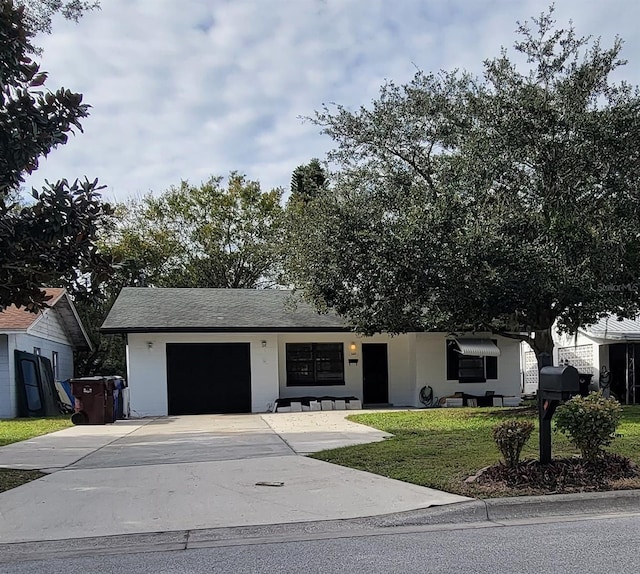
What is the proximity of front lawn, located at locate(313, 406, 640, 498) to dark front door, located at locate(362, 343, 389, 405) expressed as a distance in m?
5.84

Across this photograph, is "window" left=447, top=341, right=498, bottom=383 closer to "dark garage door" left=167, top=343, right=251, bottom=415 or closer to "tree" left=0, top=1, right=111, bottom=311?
"dark garage door" left=167, top=343, right=251, bottom=415

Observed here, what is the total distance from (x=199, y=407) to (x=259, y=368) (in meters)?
2.00

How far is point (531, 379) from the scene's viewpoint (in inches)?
980

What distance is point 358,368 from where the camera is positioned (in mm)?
19750

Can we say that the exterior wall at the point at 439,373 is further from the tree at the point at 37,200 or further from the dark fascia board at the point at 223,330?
the tree at the point at 37,200

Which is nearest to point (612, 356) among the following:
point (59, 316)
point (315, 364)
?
Answer: point (315, 364)

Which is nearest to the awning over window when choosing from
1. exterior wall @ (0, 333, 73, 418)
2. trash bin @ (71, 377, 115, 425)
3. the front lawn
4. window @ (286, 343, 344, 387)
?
window @ (286, 343, 344, 387)

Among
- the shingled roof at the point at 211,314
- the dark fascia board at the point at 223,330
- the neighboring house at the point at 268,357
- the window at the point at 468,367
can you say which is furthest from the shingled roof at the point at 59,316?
the window at the point at 468,367

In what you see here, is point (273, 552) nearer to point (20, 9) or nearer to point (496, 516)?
point (496, 516)

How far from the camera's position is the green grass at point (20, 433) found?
7984 millimetres

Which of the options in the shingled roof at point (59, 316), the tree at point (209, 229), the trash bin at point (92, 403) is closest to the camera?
the trash bin at point (92, 403)

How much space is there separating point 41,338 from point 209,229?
14511 millimetres

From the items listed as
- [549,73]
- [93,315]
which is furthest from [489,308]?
[93,315]

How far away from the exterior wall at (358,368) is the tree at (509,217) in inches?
171
